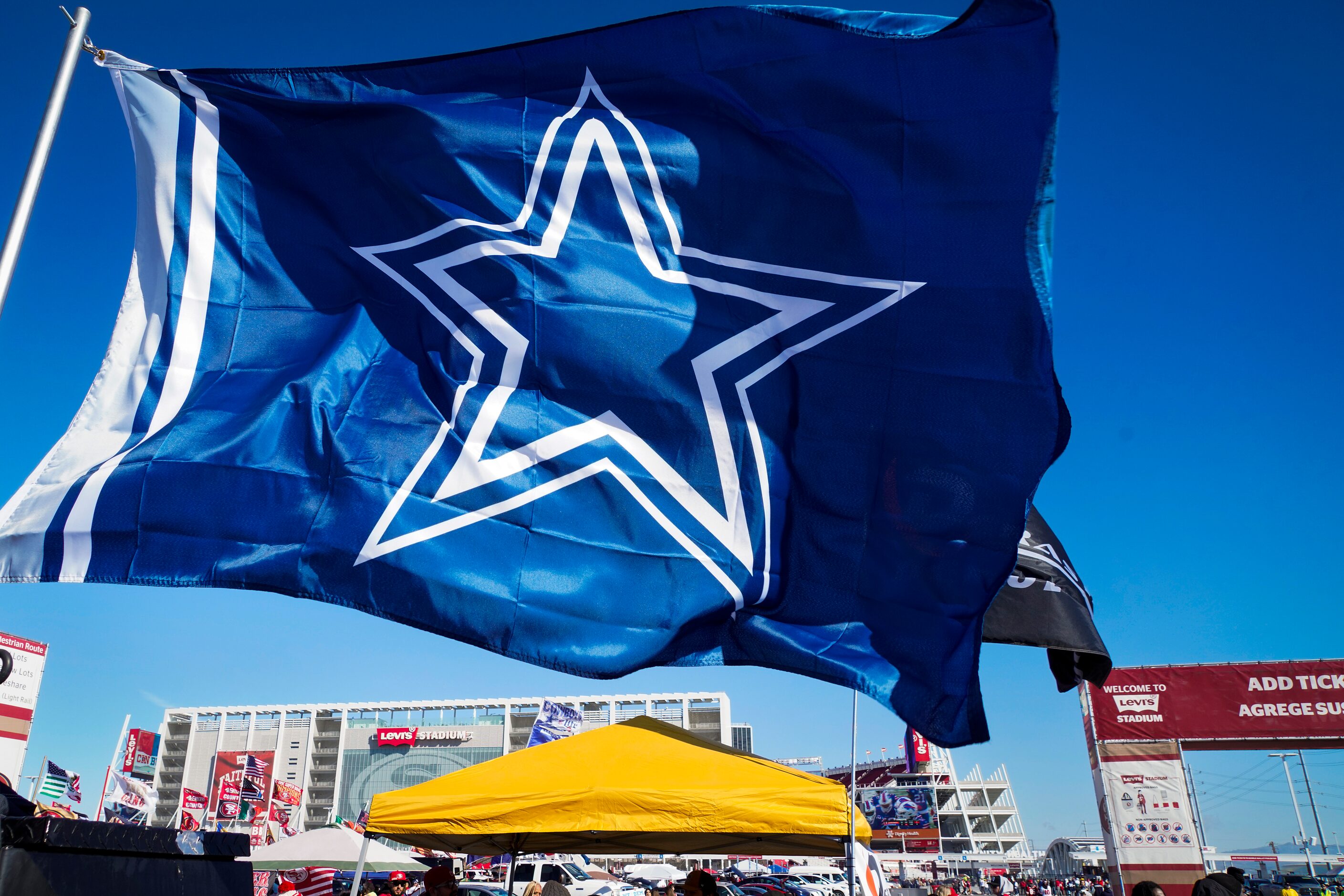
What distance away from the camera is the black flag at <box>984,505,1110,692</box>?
451 cm

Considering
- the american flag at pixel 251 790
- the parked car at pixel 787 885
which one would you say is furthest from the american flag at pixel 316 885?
the parked car at pixel 787 885

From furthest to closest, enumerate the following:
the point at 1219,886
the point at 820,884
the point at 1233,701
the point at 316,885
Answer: the point at 820,884 → the point at 1233,701 → the point at 316,885 → the point at 1219,886

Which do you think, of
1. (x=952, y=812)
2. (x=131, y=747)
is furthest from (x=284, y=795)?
(x=952, y=812)

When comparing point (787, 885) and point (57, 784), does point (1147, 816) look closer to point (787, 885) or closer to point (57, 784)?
point (787, 885)

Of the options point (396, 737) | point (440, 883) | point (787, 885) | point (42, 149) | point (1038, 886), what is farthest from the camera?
point (396, 737)

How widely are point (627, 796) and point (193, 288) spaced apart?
3.44 meters

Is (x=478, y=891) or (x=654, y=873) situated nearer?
(x=478, y=891)

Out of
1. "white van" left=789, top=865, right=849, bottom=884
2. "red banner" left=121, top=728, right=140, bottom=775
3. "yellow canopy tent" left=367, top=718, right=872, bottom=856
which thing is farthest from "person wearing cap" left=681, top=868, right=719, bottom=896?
"red banner" left=121, top=728, right=140, bottom=775

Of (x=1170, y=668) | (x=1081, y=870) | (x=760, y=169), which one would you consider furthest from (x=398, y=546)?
(x=1081, y=870)

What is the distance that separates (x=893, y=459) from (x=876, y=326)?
1.96 feet

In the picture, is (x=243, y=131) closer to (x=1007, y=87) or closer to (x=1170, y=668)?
(x=1007, y=87)

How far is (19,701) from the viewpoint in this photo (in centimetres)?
3581

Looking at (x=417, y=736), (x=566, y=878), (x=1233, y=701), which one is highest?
(x=417, y=736)

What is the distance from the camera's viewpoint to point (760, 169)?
4.37 metres
